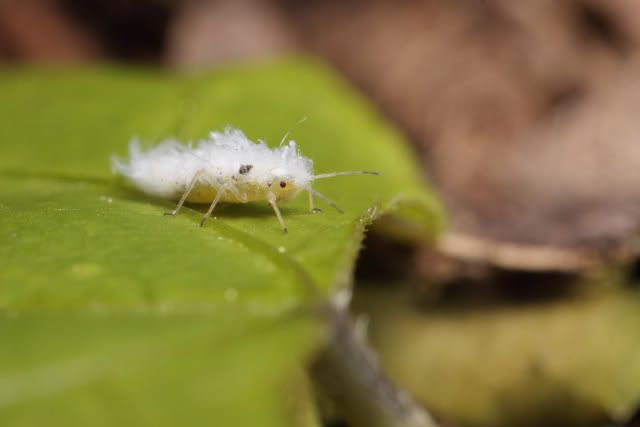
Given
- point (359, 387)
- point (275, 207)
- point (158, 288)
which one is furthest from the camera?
point (275, 207)

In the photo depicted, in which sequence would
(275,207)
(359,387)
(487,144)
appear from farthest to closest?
1. (487,144)
2. (275,207)
3. (359,387)

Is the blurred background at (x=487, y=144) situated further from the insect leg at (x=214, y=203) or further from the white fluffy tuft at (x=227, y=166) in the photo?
the insect leg at (x=214, y=203)

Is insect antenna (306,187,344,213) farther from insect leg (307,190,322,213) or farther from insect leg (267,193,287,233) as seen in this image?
insect leg (267,193,287,233)

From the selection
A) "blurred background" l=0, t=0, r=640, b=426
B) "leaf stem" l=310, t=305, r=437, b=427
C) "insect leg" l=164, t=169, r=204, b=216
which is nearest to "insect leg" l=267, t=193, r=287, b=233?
"insect leg" l=164, t=169, r=204, b=216

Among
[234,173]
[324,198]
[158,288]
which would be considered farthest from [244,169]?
[158,288]

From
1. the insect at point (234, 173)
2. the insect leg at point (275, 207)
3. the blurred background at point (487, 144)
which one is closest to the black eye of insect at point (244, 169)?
the insect at point (234, 173)

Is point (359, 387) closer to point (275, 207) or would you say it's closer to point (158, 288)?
point (158, 288)
